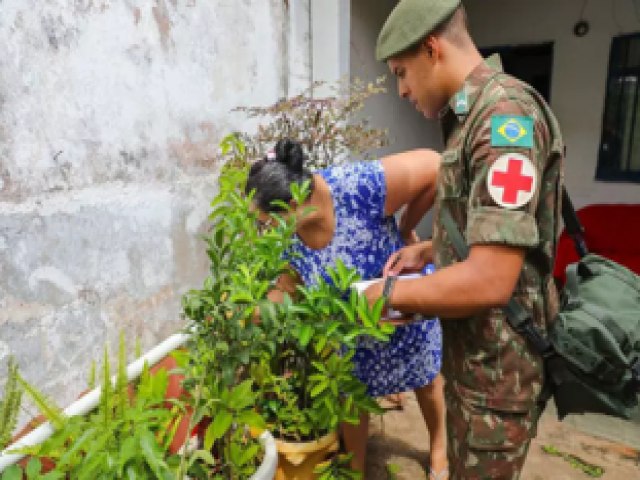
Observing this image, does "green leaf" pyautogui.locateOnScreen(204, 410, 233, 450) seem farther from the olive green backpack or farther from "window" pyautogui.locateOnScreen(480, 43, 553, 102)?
"window" pyautogui.locateOnScreen(480, 43, 553, 102)

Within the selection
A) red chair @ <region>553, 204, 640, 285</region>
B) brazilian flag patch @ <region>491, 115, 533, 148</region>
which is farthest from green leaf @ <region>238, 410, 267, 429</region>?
red chair @ <region>553, 204, 640, 285</region>

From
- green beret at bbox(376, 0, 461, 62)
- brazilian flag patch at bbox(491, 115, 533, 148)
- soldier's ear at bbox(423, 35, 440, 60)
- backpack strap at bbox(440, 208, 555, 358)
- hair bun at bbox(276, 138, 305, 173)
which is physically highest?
green beret at bbox(376, 0, 461, 62)

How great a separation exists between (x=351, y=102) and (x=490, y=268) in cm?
138

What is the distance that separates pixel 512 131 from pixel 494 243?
0.72 ft

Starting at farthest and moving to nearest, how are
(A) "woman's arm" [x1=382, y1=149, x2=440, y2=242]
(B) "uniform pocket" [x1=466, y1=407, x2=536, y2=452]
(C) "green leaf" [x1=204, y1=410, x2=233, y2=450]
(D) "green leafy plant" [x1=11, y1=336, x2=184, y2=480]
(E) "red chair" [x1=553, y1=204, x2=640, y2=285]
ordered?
(E) "red chair" [x1=553, y1=204, x2=640, y2=285] < (A) "woman's arm" [x1=382, y1=149, x2=440, y2=242] < (B) "uniform pocket" [x1=466, y1=407, x2=536, y2=452] < (C) "green leaf" [x1=204, y1=410, x2=233, y2=450] < (D) "green leafy plant" [x1=11, y1=336, x2=184, y2=480]

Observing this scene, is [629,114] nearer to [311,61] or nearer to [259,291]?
[311,61]

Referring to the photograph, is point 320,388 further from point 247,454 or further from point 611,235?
point 611,235

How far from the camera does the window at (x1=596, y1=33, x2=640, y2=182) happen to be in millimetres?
4359

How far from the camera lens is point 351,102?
6.69ft

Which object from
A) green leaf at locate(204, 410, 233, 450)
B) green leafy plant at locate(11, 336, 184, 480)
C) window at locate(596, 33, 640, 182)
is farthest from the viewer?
window at locate(596, 33, 640, 182)

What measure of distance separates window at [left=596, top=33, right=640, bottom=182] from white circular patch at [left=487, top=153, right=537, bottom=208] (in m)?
4.64

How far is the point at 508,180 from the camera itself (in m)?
0.85

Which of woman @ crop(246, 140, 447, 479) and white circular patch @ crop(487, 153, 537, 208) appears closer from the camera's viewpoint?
white circular patch @ crop(487, 153, 537, 208)

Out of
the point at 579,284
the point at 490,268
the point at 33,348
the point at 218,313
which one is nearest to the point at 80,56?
the point at 33,348
